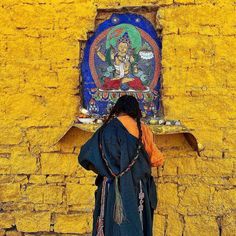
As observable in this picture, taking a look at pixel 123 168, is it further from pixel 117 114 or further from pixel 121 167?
pixel 117 114

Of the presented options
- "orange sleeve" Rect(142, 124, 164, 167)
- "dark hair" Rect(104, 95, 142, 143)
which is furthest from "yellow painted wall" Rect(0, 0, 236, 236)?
"dark hair" Rect(104, 95, 142, 143)

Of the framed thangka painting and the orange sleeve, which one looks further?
the framed thangka painting

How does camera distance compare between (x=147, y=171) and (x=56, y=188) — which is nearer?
(x=147, y=171)

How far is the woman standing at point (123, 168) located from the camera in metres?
3.95

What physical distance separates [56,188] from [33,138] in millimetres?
511

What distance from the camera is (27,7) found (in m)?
4.97

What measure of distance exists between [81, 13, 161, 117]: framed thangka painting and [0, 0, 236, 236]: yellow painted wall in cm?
13

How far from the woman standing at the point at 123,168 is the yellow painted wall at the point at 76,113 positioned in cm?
84

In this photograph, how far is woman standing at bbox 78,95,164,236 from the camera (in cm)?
395

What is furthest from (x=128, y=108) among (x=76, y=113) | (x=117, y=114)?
(x=76, y=113)

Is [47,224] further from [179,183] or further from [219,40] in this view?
[219,40]

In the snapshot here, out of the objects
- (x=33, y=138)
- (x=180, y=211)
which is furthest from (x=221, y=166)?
(x=33, y=138)

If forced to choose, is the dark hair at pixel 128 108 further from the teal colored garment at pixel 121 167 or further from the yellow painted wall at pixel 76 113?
the yellow painted wall at pixel 76 113

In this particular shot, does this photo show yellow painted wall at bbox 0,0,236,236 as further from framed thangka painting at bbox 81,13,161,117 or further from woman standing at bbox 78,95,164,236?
woman standing at bbox 78,95,164,236
